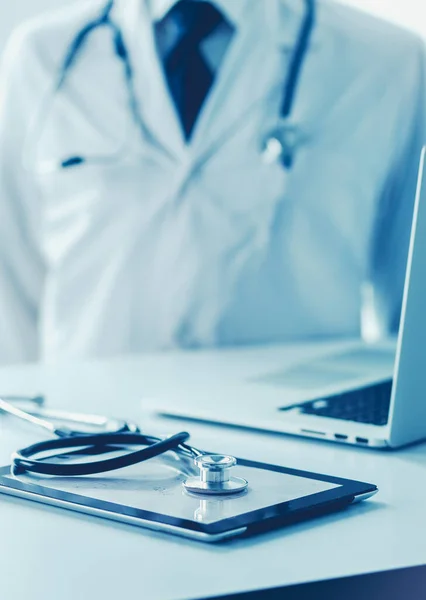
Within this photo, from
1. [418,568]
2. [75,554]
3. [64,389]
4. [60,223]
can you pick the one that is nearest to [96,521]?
[75,554]

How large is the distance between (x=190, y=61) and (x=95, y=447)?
43.0 inches

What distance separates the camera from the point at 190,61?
1.61 metres

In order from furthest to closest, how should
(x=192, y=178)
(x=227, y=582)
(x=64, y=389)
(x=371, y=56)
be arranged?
(x=371, y=56)
(x=192, y=178)
(x=64, y=389)
(x=227, y=582)

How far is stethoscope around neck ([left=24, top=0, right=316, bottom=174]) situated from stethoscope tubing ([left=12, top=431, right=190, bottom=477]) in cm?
98

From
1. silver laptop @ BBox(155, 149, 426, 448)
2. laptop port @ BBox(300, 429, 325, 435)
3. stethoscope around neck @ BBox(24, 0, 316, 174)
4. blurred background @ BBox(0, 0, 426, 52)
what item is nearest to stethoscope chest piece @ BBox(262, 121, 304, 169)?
stethoscope around neck @ BBox(24, 0, 316, 174)

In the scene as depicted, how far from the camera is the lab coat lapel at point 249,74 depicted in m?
1.55

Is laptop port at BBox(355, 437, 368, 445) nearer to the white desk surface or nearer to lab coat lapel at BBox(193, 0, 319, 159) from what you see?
the white desk surface

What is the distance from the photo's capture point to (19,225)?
172 cm

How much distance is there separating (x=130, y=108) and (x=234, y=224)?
0.86ft

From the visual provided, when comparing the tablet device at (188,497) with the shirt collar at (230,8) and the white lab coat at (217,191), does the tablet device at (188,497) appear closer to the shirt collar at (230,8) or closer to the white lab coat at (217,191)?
the white lab coat at (217,191)

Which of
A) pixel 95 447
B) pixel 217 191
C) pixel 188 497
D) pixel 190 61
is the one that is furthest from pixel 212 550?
pixel 190 61

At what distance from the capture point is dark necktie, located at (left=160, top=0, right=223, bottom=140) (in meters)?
1.60

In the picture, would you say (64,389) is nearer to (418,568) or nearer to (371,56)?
(418,568)

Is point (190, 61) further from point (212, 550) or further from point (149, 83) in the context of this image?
point (212, 550)
